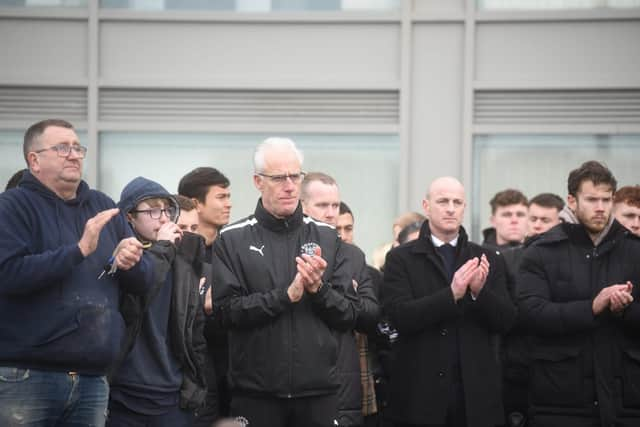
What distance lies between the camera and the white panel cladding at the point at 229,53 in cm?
1189

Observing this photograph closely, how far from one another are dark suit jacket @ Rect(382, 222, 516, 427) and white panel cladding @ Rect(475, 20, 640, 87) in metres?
4.79

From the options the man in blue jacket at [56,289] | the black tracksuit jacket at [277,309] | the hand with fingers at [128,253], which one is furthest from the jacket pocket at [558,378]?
the hand with fingers at [128,253]

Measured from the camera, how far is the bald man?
6957 mm

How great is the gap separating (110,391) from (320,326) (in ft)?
3.87

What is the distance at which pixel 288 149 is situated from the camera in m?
6.32

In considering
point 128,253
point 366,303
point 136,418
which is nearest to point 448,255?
point 366,303

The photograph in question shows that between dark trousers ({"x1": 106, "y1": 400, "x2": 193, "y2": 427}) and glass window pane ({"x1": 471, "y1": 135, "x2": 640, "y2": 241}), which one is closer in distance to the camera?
dark trousers ({"x1": 106, "y1": 400, "x2": 193, "y2": 427})

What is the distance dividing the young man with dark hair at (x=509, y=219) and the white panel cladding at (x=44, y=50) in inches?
189

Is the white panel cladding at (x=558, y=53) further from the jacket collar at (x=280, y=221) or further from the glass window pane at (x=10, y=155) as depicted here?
the jacket collar at (x=280, y=221)

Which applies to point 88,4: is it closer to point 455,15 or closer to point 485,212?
point 455,15

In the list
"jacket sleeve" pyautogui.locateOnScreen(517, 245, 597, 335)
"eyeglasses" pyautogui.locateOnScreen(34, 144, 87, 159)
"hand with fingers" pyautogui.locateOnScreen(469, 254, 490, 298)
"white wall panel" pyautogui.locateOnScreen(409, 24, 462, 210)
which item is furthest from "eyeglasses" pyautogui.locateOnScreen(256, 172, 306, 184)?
"white wall panel" pyautogui.locateOnScreen(409, 24, 462, 210)

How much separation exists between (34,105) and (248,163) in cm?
236

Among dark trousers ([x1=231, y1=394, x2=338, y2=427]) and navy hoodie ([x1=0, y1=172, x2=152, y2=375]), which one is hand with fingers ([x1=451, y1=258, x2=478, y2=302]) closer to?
dark trousers ([x1=231, y1=394, x2=338, y2=427])

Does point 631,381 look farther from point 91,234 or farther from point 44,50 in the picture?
point 44,50
